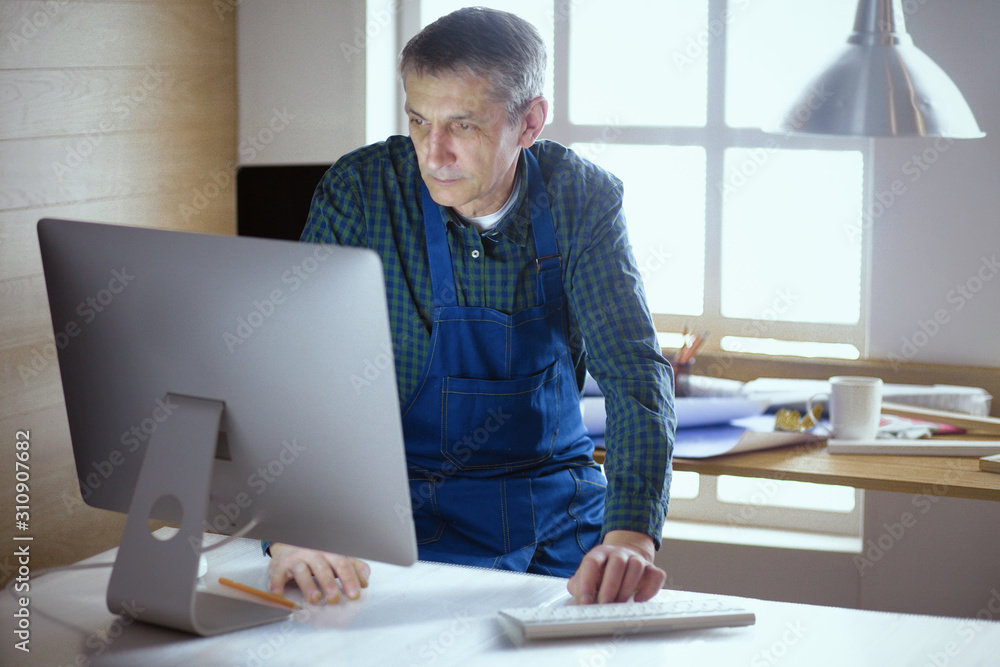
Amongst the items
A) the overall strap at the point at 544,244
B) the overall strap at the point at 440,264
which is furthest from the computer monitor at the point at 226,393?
the overall strap at the point at 544,244

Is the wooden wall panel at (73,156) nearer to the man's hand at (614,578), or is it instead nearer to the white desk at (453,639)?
the white desk at (453,639)

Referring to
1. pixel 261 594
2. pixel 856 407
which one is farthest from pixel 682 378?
pixel 261 594

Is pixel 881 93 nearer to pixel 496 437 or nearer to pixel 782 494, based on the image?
pixel 496 437

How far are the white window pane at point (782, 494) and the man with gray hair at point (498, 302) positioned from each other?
3.91 feet

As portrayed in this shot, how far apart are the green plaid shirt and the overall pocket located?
75mm

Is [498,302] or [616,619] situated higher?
[498,302]

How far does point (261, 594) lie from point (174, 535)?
0.54 feet

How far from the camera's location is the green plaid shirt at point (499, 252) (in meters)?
Result: 1.63

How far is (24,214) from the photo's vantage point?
2174mm

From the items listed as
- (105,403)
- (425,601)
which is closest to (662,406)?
(425,601)

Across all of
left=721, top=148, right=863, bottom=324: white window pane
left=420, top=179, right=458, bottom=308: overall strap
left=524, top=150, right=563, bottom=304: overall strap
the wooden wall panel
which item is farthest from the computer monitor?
left=721, top=148, right=863, bottom=324: white window pane

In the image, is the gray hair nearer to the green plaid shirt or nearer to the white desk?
the green plaid shirt

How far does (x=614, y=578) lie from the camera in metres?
1.29

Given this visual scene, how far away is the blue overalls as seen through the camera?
1616 millimetres
